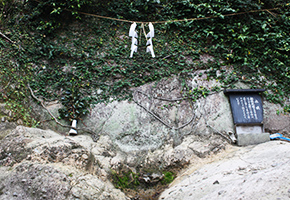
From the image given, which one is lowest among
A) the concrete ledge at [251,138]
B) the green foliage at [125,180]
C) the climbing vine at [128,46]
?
the green foliage at [125,180]

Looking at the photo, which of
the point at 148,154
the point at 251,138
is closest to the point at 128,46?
the point at 148,154

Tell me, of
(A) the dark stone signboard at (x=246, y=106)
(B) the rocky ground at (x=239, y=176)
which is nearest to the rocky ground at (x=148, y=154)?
(B) the rocky ground at (x=239, y=176)

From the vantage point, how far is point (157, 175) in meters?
3.89

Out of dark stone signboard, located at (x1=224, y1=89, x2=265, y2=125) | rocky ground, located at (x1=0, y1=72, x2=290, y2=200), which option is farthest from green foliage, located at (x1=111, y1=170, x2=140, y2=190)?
dark stone signboard, located at (x1=224, y1=89, x2=265, y2=125)

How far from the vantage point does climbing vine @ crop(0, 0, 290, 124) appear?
15.7ft

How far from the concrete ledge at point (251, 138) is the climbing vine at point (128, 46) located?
3.43 ft

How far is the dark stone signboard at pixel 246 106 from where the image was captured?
14.7 ft

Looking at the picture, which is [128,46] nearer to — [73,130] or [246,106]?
[73,130]

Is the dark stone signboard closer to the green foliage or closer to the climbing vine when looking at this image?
the climbing vine

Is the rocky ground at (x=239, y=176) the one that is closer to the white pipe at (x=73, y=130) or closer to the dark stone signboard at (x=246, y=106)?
the dark stone signboard at (x=246, y=106)

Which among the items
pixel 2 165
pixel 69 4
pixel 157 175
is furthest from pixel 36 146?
pixel 69 4

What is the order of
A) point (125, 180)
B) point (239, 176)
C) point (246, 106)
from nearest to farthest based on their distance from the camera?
point (239, 176), point (125, 180), point (246, 106)

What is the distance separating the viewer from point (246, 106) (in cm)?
458

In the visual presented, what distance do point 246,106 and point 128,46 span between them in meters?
2.99
